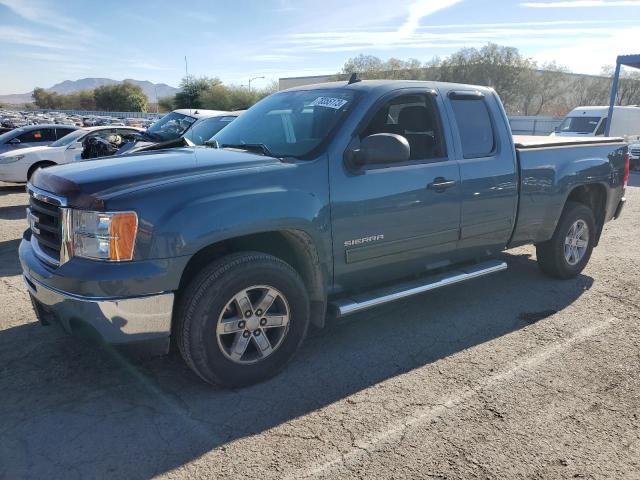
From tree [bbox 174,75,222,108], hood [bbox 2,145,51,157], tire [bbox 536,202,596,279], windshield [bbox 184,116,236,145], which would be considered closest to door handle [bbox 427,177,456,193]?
tire [bbox 536,202,596,279]

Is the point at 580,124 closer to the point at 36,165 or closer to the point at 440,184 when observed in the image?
the point at 440,184

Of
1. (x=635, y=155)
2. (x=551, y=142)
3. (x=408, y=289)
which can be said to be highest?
(x=551, y=142)

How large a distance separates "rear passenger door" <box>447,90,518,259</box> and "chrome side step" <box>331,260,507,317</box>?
0.15 meters

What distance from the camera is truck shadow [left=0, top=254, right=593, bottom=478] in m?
2.76

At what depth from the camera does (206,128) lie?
29.9 ft

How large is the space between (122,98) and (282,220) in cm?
9343

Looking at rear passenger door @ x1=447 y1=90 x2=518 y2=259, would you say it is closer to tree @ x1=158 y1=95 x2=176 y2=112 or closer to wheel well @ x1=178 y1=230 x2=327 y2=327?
wheel well @ x1=178 y1=230 x2=327 y2=327

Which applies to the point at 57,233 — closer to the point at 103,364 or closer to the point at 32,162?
the point at 103,364

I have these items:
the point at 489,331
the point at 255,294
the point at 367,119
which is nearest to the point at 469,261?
the point at 489,331

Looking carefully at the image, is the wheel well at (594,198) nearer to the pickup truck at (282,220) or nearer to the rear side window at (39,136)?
the pickup truck at (282,220)

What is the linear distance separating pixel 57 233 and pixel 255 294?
126 cm

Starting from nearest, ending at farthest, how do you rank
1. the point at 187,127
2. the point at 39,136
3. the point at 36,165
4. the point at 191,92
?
the point at 187,127 < the point at 36,165 < the point at 39,136 < the point at 191,92

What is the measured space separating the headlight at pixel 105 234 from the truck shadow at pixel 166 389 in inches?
39.5

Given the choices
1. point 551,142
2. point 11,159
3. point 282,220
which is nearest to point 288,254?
point 282,220
